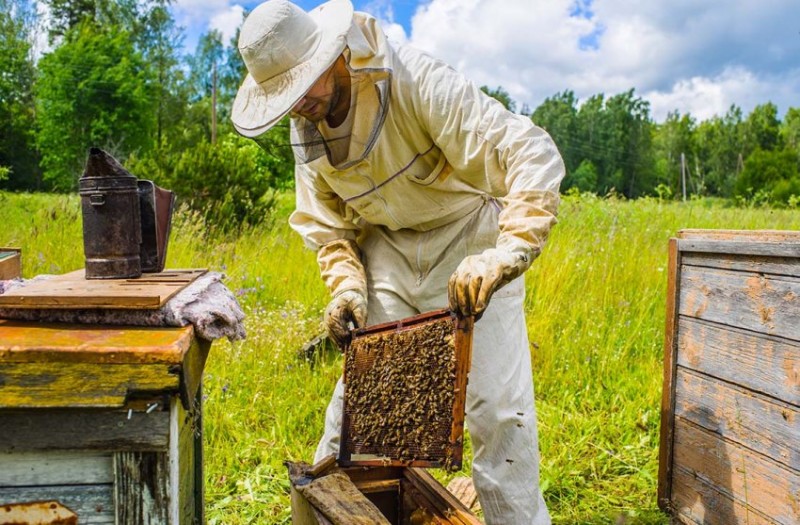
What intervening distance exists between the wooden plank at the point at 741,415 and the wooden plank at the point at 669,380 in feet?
0.11

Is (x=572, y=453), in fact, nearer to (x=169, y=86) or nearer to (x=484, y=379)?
(x=484, y=379)

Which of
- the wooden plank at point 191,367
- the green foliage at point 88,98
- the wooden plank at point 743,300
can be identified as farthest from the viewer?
the green foliage at point 88,98

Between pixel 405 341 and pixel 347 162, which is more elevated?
pixel 347 162

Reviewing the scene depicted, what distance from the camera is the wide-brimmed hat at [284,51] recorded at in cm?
188

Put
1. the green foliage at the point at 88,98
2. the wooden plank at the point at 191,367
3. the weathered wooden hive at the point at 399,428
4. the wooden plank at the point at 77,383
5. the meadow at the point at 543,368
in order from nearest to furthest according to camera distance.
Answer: the wooden plank at the point at 77,383 < the wooden plank at the point at 191,367 < the weathered wooden hive at the point at 399,428 < the meadow at the point at 543,368 < the green foliage at the point at 88,98

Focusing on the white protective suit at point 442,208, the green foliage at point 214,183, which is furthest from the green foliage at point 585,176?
the white protective suit at point 442,208

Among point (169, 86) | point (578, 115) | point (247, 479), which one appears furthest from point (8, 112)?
point (578, 115)

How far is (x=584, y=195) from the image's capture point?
Result: 8.66m

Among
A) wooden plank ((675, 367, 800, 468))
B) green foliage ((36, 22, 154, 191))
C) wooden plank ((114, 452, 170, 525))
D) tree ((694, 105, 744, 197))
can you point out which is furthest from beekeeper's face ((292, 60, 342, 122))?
tree ((694, 105, 744, 197))

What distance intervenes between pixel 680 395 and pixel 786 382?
0.57 m

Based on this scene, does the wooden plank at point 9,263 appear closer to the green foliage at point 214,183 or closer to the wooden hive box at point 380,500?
the wooden hive box at point 380,500

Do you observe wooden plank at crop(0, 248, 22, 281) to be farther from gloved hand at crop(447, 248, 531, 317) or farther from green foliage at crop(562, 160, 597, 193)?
green foliage at crop(562, 160, 597, 193)

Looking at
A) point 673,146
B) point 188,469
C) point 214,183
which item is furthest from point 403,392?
point 673,146

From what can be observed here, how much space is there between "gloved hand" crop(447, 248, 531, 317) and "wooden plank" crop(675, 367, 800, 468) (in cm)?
104
